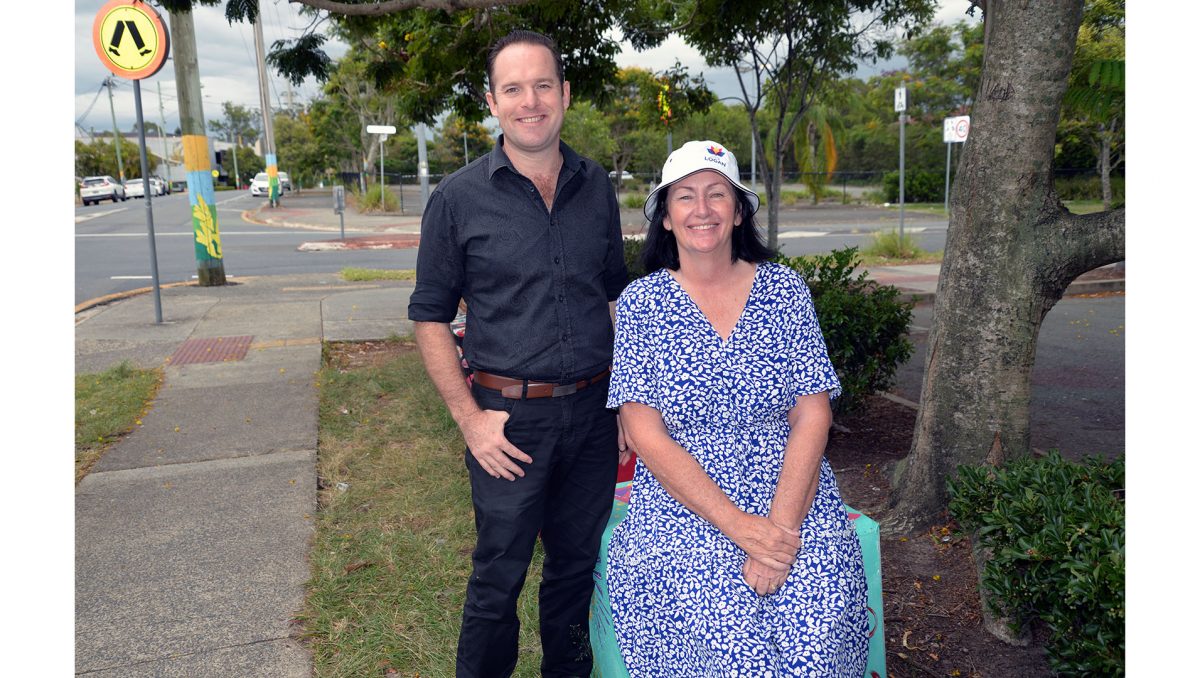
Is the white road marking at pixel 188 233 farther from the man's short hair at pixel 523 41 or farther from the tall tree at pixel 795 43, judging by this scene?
the man's short hair at pixel 523 41

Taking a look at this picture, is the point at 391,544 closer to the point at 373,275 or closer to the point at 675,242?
the point at 675,242

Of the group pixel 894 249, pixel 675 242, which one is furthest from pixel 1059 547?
pixel 894 249

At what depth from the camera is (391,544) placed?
4.02 m

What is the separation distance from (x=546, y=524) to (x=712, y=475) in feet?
2.11

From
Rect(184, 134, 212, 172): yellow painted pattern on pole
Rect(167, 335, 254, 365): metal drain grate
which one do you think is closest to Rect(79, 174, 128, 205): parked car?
Rect(184, 134, 212, 172): yellow painted pattern on pole

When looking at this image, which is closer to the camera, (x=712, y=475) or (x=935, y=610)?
(x=712, y=475)

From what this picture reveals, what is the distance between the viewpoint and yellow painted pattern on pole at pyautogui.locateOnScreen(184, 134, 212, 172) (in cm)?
1183

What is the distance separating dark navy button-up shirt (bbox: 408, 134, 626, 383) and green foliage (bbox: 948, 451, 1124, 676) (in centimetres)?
127

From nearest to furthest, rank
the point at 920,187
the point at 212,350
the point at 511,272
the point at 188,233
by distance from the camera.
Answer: the point at 511,272 < the point at 212,350 < the point at 188,233 < the point at 920,187

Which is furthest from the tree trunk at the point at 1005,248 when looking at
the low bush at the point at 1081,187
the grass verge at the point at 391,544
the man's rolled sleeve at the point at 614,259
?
the low bush at the point at 1081,187

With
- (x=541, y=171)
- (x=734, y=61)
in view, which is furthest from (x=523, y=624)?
(x=734, y=61)

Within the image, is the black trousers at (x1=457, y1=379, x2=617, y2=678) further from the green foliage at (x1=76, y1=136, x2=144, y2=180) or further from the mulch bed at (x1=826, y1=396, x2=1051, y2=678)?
the green foliage at (x1=76, y1=136, x2=144, y2=180)

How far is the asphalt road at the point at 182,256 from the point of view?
15320 millimetres

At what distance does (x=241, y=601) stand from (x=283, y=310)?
24.4ft
